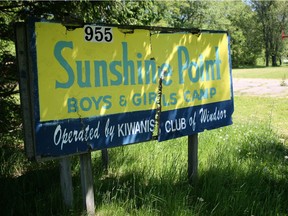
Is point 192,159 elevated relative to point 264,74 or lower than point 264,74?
elevated

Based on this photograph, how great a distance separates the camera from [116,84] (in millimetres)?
2771

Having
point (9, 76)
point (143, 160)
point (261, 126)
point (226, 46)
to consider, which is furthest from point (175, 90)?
point (261, 126)

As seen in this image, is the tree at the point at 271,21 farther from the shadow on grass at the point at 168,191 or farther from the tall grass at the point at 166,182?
the shadow on grass at the point at 168,191

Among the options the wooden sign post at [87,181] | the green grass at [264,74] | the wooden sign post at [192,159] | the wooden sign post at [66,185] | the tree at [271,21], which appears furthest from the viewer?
the tree at [271,21]

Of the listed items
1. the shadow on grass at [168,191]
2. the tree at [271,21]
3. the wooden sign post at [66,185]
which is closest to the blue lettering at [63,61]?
the wooden sign post at [66,185]

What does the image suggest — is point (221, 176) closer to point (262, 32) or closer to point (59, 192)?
point (59, 192)

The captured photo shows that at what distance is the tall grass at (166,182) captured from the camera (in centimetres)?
300

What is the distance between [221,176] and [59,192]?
61.5 inches

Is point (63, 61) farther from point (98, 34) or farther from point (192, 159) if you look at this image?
point (192, 159)

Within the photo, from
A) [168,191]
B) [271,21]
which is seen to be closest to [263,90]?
[168,191]

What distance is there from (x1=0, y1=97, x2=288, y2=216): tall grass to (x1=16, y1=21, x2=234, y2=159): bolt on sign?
54 cm

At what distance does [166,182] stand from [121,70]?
1231mm

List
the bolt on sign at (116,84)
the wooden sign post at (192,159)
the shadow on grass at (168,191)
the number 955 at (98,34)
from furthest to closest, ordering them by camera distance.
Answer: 1. the wooden sign post at (192,159)
2. the shadow on grass at (168,191)
3. the number 955 at (98,34)
4. the bolt on sign at (116,84)

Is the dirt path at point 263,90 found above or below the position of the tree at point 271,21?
below
